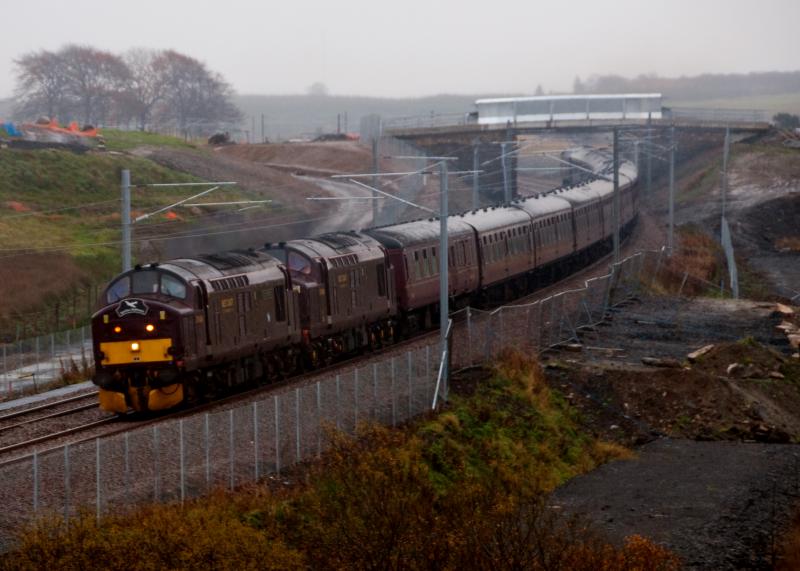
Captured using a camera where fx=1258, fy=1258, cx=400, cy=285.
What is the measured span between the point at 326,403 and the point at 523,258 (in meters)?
28.4

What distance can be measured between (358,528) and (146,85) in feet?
511

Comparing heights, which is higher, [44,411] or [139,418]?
[139,418]

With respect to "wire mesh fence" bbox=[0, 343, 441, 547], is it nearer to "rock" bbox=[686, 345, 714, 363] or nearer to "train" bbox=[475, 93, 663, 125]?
"rock" bbox=[686, 345, 714, 363]

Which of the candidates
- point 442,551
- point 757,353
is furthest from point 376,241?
point 442,551

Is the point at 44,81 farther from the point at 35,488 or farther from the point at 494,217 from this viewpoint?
the point at 35,488

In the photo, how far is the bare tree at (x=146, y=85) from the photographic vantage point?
538 ft

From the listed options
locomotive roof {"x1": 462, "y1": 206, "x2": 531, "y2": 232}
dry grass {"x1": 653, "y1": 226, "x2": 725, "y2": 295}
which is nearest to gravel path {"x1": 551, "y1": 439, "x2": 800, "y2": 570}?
locomotive roof {"x1": 462, "y1": 206, "x2": 531, "y2": 232}

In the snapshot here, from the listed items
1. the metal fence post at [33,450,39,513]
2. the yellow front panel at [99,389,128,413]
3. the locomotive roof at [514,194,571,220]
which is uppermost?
the locomotive roof at [514,194,571,220]

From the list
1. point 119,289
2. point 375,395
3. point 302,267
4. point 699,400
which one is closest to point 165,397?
Answer: point 119,289

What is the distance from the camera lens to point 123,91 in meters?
165

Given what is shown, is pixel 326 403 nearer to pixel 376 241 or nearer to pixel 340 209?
pixel 376 241

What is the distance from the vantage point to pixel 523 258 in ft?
189

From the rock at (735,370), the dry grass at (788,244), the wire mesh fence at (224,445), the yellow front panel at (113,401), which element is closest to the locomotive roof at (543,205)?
the rock at (735,370)

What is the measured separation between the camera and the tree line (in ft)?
513
